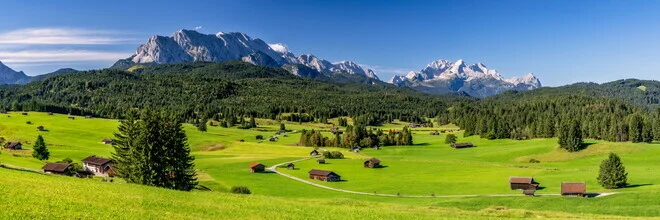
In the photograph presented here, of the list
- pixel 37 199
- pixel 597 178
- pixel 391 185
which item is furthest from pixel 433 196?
pixel 37 199

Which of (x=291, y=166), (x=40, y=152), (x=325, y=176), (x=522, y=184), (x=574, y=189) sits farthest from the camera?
(x=291, y=166)

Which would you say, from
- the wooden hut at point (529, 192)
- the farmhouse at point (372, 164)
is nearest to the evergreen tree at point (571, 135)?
the farmhouse at point (372, 164)

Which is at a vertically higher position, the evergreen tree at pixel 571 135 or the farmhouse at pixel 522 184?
the evergreen tree at pixel 571 135

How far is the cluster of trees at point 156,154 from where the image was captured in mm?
61812

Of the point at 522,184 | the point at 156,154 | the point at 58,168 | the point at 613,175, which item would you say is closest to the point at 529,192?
the point at 522,184

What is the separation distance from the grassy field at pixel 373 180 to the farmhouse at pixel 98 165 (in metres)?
11.3

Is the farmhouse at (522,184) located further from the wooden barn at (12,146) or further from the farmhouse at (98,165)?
the wooden barn at (12,146)

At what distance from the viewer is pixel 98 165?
110 meters

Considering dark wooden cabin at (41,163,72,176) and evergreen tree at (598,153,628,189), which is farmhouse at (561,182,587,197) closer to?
evergreen tree at (598,153,628,189)

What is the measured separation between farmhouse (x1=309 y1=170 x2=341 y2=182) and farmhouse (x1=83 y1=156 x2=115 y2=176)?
159 feet

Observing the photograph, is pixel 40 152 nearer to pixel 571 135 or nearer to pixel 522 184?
pixel 522 184

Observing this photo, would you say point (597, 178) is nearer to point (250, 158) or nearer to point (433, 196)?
point (433, 196)

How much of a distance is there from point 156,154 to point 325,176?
57.4 metres

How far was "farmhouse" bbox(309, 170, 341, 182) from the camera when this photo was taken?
113950 millimetres
